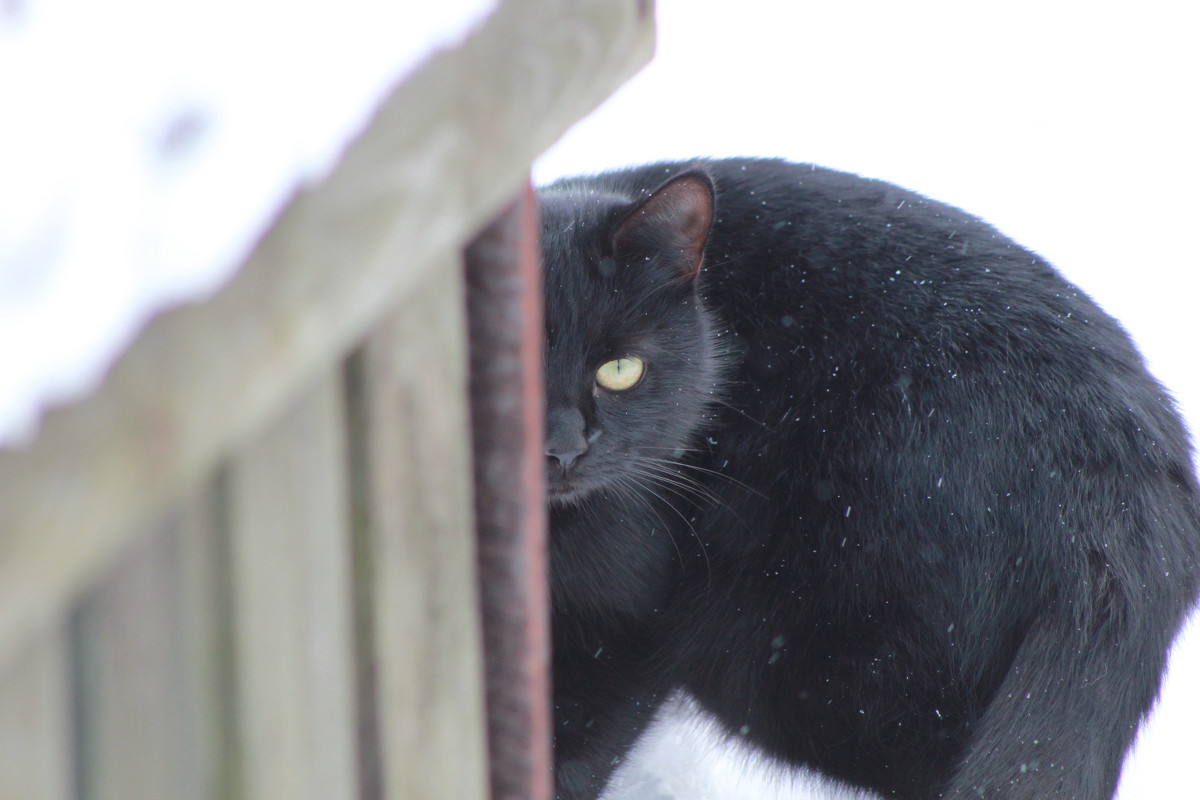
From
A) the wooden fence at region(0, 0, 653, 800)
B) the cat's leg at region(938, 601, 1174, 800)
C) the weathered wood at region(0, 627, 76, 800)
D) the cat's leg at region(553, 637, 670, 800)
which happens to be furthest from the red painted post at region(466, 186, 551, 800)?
the cat's leg at region(553, 637, 670, 800)

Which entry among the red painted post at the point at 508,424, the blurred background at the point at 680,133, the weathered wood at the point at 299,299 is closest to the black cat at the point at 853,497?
the blurred background at the point at 680,133

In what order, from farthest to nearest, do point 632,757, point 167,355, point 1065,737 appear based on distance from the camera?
1. point 632,757
2. point 1065,737
3. point 167,355

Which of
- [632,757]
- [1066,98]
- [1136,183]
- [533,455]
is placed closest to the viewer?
[533,455]

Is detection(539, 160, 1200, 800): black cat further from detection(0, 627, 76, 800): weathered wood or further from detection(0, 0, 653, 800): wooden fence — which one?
detection(0, 627, 76, 800): weathered wood

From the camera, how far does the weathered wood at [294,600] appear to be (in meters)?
0.60

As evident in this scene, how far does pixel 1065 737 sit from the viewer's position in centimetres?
144

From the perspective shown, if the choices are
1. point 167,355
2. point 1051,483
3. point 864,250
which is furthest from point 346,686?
point 864,250

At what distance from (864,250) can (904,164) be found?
85.3 inches

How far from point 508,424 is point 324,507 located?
17cm

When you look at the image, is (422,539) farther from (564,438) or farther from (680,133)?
(680,133)

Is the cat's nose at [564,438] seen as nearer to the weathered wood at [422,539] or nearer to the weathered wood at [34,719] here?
the weathered wood at [422,539]

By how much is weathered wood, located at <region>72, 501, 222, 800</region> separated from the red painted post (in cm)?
23

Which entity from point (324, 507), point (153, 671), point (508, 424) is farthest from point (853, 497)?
point (153, 671)

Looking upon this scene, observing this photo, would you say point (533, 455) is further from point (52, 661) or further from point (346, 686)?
point (52, 661)
